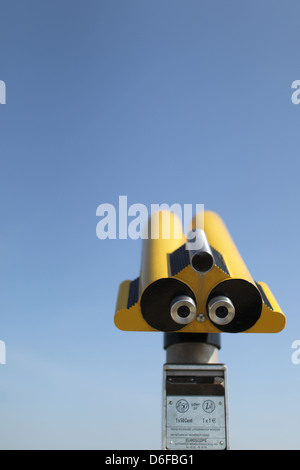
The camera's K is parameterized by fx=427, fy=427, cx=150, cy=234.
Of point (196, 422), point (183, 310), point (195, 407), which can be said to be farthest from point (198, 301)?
point (196, 422)

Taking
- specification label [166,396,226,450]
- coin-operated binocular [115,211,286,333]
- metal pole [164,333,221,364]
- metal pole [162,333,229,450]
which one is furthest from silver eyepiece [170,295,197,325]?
specification label [166,396,226,450]

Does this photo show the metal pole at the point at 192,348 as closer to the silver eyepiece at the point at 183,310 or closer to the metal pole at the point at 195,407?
the silver eyepiece at the point at 183,310

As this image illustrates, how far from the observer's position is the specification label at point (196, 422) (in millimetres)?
4406

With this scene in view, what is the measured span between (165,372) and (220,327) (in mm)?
888

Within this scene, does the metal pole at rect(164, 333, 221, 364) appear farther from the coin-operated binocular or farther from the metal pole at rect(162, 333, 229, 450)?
the metal pole at rect(162, 333, 229, 450)

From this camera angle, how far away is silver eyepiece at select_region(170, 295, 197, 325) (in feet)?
16.2

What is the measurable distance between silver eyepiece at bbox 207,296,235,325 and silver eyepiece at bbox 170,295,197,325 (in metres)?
0.20

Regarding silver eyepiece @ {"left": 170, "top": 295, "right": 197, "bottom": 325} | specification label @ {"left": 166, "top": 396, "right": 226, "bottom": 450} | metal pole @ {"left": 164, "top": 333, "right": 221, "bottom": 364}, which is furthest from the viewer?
metal pole @ {"left": 164, "top": 333, "right": 221, "bottom": 364}

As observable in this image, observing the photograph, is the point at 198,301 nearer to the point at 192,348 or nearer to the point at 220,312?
the point at 220,312

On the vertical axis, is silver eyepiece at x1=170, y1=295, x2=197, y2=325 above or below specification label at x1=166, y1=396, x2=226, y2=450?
above

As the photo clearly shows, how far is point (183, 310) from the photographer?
5.03 meters

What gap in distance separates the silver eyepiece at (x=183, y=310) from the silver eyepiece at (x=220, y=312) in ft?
0.65

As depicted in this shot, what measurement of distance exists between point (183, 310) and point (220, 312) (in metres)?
0.43

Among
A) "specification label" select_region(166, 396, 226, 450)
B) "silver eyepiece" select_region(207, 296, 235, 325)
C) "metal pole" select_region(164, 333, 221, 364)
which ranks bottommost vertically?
"specification label" select_region(166, 396, 226, 450)
